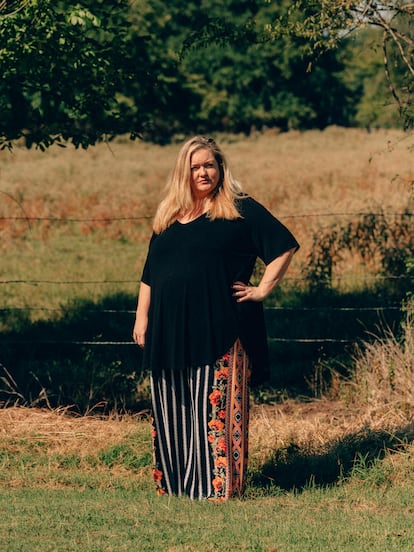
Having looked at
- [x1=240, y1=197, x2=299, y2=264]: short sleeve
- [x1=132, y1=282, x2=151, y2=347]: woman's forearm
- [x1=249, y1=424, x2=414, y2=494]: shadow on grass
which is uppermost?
[x1=240, y1=197, x2=299, y2=264]: short sleeve

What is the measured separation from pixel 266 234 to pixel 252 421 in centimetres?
276

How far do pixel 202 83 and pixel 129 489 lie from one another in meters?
52.9

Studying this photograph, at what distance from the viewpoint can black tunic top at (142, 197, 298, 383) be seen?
5887 mm

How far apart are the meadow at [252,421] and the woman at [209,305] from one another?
1.32 ft

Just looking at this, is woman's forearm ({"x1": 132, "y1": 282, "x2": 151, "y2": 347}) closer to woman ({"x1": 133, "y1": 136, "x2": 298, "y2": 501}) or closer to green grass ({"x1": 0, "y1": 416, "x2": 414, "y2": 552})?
woman ({"x1": 133, "y1": 136, "x2": 298, "y2": 501})

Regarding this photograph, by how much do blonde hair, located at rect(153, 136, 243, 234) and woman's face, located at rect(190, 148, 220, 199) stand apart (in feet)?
0.08

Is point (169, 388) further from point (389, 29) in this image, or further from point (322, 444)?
point (389, 29)

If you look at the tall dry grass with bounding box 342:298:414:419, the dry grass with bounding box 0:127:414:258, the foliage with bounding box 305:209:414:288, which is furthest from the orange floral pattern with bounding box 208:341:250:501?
the dry grass with bounding box 0:127:414:258

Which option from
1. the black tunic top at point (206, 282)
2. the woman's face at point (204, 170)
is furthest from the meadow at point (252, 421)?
Result: the woman's face at point (204, 170)

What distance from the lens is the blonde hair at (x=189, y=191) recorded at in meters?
5.87

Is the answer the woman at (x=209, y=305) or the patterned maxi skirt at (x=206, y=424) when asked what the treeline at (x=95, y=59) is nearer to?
the woman at (x=209, y=305)

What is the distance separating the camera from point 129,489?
21.8 ft

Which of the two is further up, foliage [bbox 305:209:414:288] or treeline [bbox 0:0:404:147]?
treeline [bbox 0:0:404:147]

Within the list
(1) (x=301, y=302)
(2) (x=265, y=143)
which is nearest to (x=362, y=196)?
(1) (x=301, y=302)
